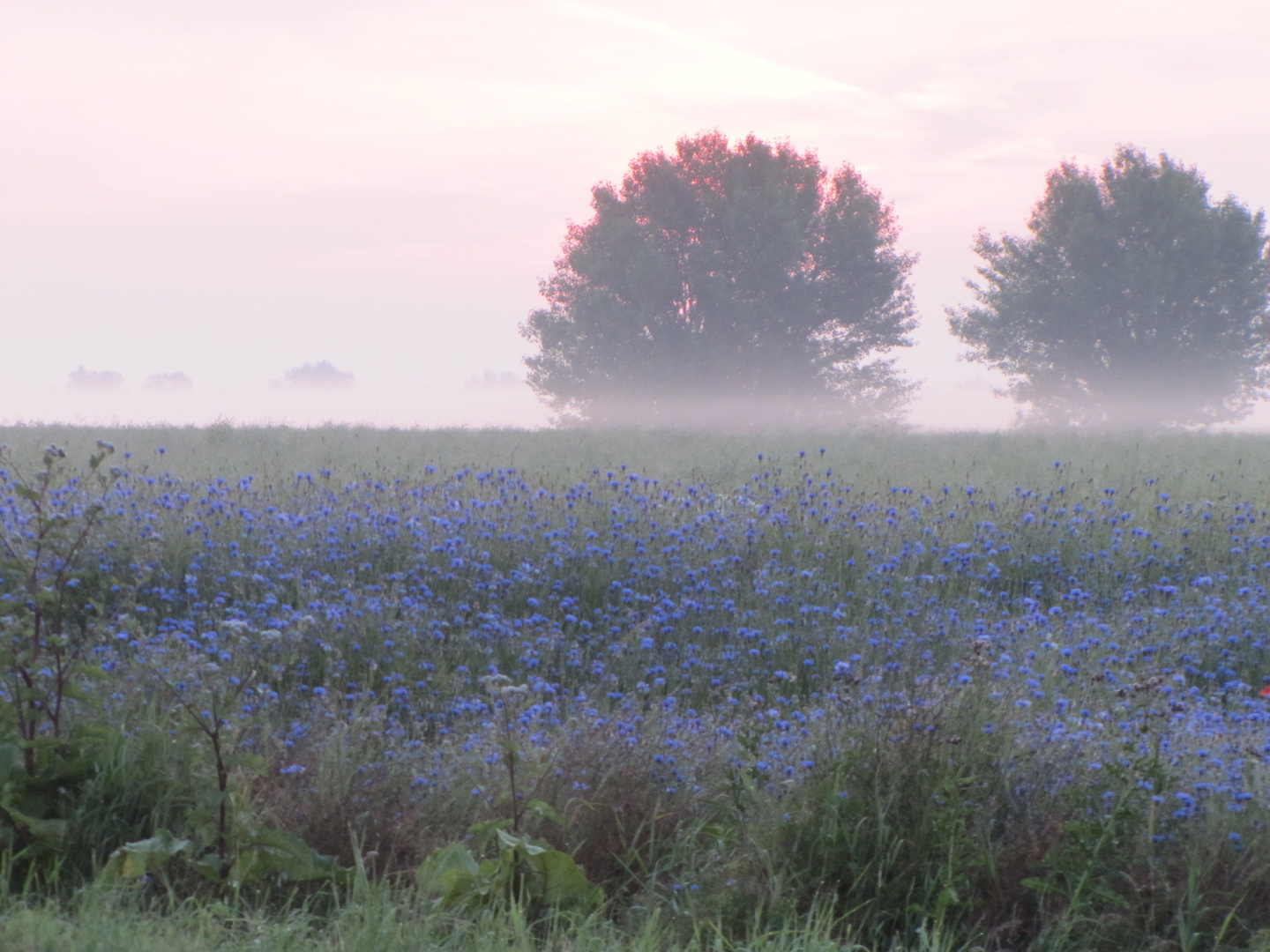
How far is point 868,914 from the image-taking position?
319 centimetres

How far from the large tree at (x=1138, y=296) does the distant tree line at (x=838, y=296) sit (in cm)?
6

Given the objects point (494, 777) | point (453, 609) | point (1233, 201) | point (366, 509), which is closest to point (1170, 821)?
point (494, 777)

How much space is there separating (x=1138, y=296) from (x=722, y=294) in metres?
12.6

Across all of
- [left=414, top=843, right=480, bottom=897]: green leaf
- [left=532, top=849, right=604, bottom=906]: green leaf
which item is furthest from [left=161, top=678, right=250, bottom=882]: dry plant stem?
[left=532, top=849, right=604, bottom=906]: green leaf

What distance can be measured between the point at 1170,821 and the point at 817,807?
1.10 metres

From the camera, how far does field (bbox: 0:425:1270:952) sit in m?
3.13

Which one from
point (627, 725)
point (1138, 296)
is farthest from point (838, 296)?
point (627, 725)

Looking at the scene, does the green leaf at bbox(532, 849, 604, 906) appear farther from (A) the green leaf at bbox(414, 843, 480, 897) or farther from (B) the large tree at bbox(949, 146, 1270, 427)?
(B) the large tree at bbox(949, 146, 1270, 427)

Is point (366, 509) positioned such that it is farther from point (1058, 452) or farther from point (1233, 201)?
point (1233, 201)

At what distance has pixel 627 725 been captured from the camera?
14.2 feet

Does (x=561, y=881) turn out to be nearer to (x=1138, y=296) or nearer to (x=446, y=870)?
(x=446, y=870)

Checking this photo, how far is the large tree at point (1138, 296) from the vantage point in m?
32.5

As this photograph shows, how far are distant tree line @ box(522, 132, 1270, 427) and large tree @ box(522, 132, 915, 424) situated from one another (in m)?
0.05

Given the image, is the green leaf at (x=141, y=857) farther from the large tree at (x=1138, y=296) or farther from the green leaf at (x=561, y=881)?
the large tree at (x=1138, y=296)
